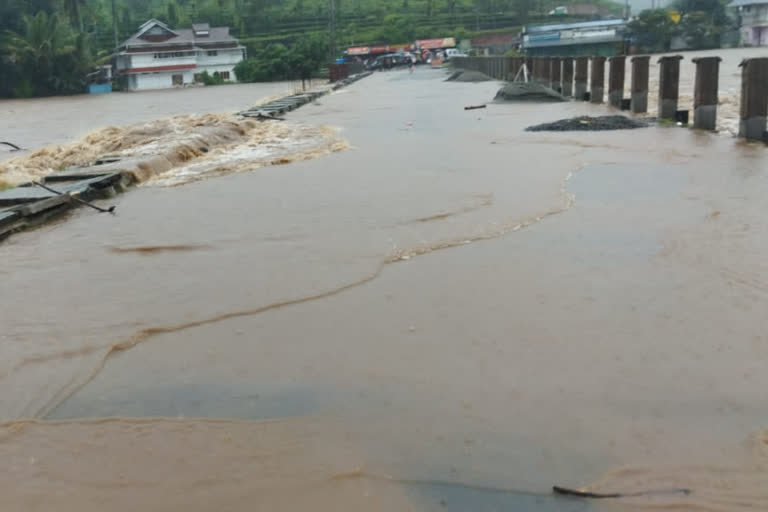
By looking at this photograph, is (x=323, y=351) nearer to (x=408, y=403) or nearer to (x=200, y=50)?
(x=408, y=403)

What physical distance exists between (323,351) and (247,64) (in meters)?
72.6

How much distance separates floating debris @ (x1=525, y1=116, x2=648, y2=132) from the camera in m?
13.2

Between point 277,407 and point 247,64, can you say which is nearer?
point 277,407

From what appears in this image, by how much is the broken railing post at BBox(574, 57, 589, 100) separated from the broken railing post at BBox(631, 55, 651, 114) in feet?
16.5

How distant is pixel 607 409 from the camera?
3.35 metres

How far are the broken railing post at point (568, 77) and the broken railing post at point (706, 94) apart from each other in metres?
11.3

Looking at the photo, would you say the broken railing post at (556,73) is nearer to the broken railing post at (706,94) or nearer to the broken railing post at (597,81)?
the broken railing post at (597,81)

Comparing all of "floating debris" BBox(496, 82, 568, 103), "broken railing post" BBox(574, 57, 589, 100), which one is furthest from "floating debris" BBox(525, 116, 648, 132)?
"broken railing post" BBox(574, 57, 589, 100)

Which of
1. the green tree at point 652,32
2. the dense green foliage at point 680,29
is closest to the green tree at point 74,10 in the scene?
the green tree at point 652,32

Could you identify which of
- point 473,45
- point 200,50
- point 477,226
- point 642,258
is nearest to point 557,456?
point 642,258

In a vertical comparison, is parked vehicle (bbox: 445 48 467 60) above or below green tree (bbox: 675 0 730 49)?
below

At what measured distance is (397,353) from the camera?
405cm

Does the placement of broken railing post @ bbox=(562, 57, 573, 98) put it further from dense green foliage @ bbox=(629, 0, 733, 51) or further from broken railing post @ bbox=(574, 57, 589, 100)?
dense green foliage @ bbox=(629, 0, 733, 51)

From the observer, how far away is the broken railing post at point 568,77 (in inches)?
939
